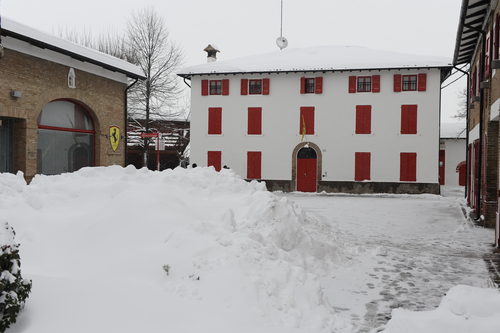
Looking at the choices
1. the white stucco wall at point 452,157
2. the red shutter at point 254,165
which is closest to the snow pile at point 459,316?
the red shutter at point 254,165

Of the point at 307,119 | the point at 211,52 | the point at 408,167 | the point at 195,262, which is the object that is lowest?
the point at 195,262

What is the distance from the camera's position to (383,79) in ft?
80.8

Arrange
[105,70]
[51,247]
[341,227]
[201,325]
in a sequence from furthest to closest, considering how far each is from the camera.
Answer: [105,70] < [341,227] < [51,247] < [201,325]

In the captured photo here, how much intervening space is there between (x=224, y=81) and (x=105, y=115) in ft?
40.3

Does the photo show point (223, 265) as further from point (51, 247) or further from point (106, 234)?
point (51, 247)

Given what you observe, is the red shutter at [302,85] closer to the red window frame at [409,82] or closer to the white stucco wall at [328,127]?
the white stucco wall at [328,127]

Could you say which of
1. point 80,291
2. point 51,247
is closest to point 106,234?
point 51,247

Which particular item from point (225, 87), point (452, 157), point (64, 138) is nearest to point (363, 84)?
point (225, 87)

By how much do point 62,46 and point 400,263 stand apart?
33.9 feet

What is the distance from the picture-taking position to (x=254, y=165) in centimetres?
2600

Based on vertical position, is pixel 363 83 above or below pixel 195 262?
above

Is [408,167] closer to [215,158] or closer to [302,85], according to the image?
[302,85]

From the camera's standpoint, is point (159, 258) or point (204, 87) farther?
point (204, 87)

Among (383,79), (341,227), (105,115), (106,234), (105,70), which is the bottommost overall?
(341,227)
